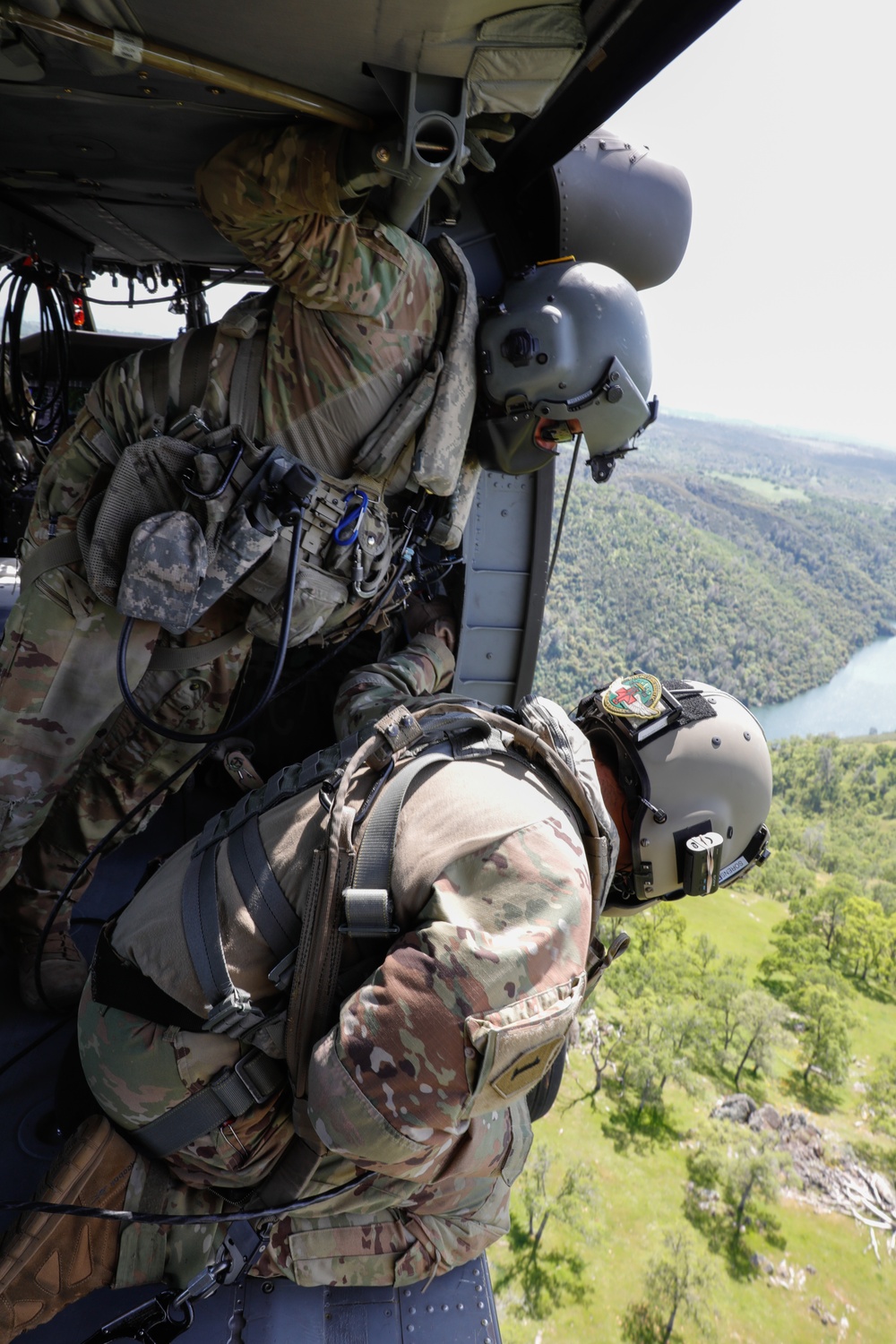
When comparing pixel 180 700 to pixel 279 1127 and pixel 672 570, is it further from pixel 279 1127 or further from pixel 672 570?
pixel 672 570

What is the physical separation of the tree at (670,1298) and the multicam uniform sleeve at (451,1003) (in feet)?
56.7

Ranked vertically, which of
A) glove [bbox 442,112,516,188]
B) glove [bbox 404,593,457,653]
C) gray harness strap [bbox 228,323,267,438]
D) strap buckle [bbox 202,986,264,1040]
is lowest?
strap buckle [bbox 202,986,264,1040]

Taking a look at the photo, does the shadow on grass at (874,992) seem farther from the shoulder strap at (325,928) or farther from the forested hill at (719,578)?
the shoulder strap at (325,928)

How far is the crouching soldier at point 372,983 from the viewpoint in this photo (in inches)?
53.3

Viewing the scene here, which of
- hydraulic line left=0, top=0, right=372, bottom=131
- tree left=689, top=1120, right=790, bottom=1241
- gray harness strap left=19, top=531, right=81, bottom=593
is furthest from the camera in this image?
tree left=689, top=1120, right=790, bottom=1241

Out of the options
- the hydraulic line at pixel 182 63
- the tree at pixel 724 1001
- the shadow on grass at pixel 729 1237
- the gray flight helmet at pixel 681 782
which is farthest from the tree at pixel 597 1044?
the hydraulic line at pixel 182 63

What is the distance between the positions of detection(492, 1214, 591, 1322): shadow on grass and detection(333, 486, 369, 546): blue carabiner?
1720cm

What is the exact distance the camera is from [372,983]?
4.63ft

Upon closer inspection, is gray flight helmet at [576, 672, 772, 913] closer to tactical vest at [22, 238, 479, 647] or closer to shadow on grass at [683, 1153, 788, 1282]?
tactical vest at [22, 238, 479, 647]

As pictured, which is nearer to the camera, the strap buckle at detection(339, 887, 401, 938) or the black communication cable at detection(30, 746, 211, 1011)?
the strap buckle at detection(339, 887, 401, 938)

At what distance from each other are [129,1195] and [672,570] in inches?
2221

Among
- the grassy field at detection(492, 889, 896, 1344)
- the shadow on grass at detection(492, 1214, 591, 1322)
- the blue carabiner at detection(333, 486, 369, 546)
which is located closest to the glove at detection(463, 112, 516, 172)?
the blue carabiner at detection(333, 486, 369, 546)

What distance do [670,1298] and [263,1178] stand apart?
17.3 m

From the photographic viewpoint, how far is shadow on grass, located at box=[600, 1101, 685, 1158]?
784 inches
